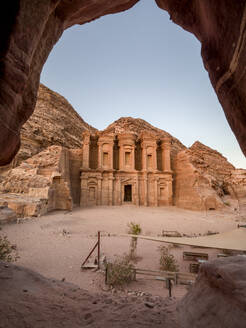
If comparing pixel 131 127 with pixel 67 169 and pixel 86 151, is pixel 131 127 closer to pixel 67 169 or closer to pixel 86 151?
pixel 86 151

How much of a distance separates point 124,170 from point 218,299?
2071 cm

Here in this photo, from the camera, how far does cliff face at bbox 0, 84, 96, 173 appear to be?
25.6m

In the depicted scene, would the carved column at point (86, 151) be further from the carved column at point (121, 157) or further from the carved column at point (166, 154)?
the carved column at point (166, 154)

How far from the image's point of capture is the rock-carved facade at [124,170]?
21312 mm

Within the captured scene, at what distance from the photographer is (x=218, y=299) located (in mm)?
1917

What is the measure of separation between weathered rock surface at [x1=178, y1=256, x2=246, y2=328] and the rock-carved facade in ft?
62.3

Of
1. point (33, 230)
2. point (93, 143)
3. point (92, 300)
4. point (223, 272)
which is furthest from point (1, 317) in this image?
point (93, 143)

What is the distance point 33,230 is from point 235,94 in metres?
10.7

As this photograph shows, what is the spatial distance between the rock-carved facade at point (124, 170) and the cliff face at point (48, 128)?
29.8 feet

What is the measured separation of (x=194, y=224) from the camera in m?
13.4

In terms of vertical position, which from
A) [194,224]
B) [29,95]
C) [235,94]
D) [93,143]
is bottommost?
[194,224]

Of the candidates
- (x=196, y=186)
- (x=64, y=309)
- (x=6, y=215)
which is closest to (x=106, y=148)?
(x=196, y=186)

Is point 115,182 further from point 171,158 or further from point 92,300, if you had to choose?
point 92,300

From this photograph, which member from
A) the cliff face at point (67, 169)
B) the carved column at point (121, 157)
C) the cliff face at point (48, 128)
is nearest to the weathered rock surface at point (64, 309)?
the cliff face at point (67, 169)
